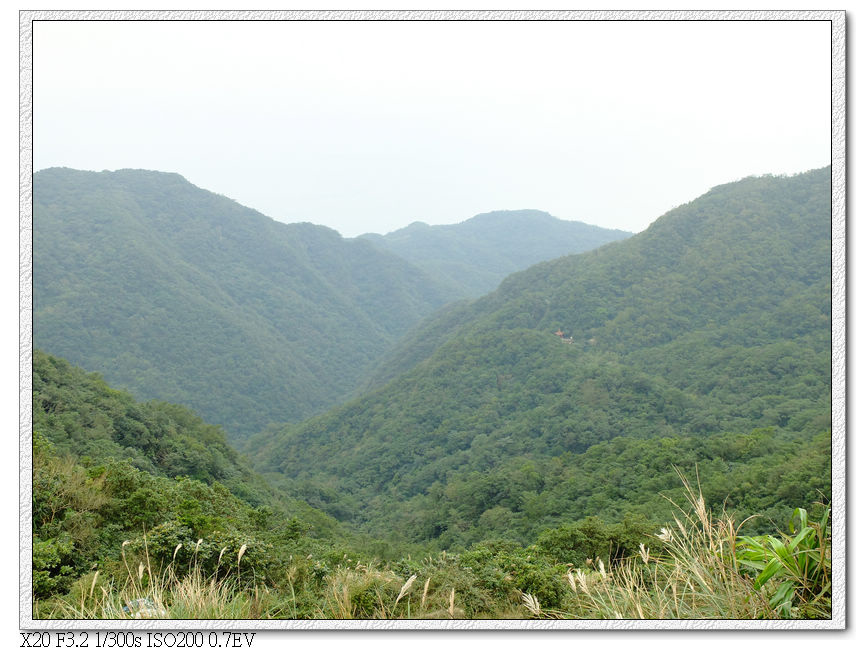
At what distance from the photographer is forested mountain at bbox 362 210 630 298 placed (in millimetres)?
112688

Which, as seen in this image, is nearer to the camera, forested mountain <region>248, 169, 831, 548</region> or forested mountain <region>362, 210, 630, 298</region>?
forested mountain <region>248, 169, 831, 548</region>

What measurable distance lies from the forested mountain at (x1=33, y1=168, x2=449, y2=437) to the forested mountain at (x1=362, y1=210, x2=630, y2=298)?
688 inches

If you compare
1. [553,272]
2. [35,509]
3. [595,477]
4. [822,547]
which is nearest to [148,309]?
[553,272]

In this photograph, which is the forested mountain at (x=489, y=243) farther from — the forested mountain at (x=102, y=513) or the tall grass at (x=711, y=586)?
the tall grass at (x=711, y=586)

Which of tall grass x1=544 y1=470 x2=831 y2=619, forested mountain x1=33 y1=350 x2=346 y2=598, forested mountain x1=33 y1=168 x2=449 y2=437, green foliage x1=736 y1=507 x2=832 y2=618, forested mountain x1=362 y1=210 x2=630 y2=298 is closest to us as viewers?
green foliage x1=736 y1=507 x2=832 y2=618

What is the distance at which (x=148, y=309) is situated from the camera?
54031mm

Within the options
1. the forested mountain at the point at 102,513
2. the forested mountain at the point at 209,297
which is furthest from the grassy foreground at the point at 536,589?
the forested mountain at the point at 209,297

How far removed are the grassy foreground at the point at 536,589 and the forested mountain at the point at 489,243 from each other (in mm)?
100069

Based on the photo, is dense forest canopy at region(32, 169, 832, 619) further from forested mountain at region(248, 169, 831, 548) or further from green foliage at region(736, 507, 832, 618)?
forested mountain at region(248, 169, 831, 548)

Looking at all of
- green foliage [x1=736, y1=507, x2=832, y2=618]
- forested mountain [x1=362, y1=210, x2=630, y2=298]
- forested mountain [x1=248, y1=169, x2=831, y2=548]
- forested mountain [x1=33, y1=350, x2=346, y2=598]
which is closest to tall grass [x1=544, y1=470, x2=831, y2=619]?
green foliage [x1=736, y1=507, x2=832, y2=618]

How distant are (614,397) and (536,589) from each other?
2531cm

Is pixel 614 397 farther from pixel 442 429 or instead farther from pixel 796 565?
pixel 796 565

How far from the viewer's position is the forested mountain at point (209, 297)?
4853 centimetres

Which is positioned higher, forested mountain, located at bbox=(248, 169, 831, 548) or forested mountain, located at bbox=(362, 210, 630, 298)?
forested mountain, located at bbox=(362, 210, 630, 298)
